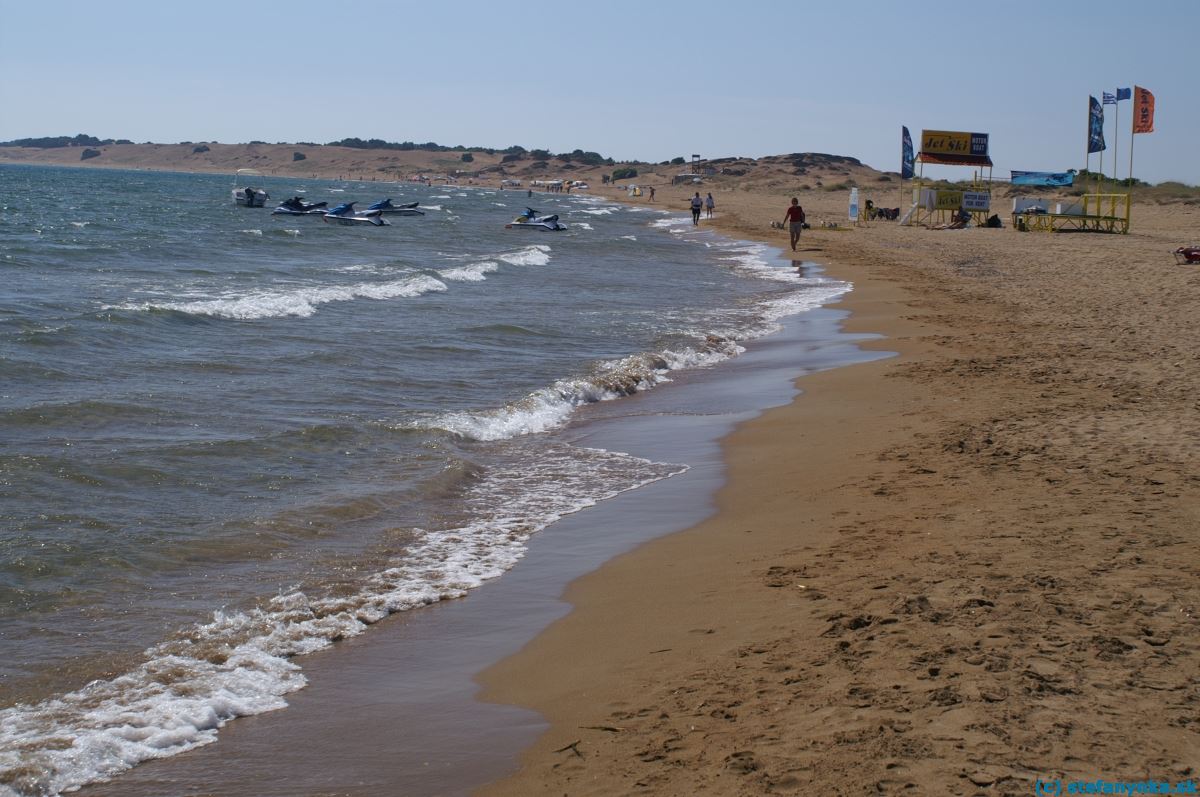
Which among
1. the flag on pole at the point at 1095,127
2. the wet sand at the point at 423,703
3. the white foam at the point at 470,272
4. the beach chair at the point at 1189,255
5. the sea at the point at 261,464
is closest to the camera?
the wet sand at the point at 423,703

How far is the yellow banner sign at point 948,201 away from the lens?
4628 cm

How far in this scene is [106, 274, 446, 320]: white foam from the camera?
17578 mm

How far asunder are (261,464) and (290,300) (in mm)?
11378

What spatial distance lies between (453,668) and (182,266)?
2382 centimetres

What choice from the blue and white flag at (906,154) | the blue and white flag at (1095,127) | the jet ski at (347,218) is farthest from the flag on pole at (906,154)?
the jet ski at (347,218)

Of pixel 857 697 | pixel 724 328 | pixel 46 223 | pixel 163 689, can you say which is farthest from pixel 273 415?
pixel 46 223

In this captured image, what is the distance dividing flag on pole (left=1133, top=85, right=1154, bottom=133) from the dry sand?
2672 centimetres

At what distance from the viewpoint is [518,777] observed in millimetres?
3982

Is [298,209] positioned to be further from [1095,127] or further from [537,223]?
[1095,127]

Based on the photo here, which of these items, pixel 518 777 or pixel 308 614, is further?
pixel 308 614

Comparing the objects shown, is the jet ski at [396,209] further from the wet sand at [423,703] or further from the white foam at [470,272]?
the wet sand at [423,703]

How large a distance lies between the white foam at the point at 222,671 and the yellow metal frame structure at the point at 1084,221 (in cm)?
3479

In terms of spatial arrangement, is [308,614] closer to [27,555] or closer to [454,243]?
[27,555]

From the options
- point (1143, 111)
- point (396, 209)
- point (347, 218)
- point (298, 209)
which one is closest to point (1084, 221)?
point (1143, 111)
